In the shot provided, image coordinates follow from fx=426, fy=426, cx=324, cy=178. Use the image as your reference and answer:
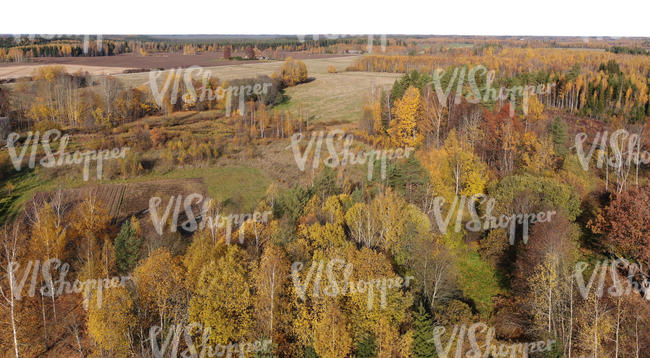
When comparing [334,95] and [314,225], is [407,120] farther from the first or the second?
[334,95]

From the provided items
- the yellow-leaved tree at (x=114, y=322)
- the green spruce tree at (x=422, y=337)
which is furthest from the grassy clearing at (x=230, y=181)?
the green spruce tree at (x=422, y=337)

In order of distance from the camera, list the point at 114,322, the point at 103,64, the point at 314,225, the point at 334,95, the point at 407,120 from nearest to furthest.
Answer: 1. the point at 114,322
2. the point at 314,225
3. the point at 407,120
4. the point at 334,95
5. the point at 103,64

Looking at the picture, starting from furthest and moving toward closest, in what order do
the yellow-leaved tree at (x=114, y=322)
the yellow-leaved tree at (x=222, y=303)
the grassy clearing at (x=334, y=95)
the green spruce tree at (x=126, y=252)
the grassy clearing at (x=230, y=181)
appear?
1. the grassy clearing at (x=334, y=95)
2. the grassy clearing at (x=230, y=181)
3. the green spruce tree at (x=126, y=252)
4. the yellow-leaved tree at (x=222, y=303)
5. the yellow-leaved tree at (x=114, y=322)

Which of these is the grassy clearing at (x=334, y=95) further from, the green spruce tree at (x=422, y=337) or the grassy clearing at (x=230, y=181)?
the green spruce tree at (x=422, y=337)

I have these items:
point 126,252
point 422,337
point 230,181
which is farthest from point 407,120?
point 126,252

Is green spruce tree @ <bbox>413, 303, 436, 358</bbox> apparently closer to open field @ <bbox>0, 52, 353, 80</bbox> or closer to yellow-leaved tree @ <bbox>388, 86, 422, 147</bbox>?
yellow-leaved tree @ <bbox>388, 86, 422, 147</bbox>

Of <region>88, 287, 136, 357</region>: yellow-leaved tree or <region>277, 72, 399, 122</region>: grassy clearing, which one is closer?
<region>88, 287, 136, 357</region>: yellow-leaved tree

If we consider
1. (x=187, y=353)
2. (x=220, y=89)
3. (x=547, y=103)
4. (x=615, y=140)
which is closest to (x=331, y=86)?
(x=220, y=89)

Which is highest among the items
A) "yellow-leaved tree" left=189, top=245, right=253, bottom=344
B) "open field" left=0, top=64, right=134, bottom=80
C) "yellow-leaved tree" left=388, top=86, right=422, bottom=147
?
"open field" left=0, top=64, right=134, bottom=80

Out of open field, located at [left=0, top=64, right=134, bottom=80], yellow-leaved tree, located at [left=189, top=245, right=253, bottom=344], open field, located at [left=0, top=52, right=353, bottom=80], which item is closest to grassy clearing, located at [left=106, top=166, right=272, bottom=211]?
yellow-leaved tree, located at [left=189, top=245, right=253, bottom=344]
